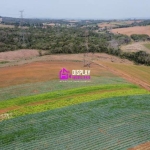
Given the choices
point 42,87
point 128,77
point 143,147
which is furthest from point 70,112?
point 128,77

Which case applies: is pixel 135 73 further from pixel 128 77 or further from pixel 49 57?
pixel 49 57

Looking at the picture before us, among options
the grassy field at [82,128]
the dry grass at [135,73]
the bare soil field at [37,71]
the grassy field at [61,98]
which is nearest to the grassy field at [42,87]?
the grassy field at [61,98]

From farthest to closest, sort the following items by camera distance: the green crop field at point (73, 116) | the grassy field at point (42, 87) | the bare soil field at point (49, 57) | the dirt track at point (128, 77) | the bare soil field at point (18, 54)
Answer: the bare soil field at point (18, 54) → the bare soil field at point (49, 57) → the dirt track at point (128, 77) → the grassy field at point (42, 87) → the green crop field at point (73, 116)

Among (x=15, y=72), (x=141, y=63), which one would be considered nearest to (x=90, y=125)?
(x=15, y=72)

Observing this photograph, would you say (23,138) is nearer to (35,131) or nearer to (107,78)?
(35,131)

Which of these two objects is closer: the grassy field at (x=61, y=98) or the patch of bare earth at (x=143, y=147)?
the patch of bare earth at (x=143, y=147)

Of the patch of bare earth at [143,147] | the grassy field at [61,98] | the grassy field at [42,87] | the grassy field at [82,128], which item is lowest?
the patch of bare earth at [143,147]

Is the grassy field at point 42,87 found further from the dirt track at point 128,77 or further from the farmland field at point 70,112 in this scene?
the dirt track at point 128,77

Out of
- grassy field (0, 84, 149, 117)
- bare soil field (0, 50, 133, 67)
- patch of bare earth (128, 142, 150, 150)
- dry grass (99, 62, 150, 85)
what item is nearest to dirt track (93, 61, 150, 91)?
dry grass (99, 62, 150, 85)
